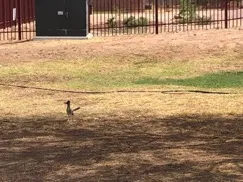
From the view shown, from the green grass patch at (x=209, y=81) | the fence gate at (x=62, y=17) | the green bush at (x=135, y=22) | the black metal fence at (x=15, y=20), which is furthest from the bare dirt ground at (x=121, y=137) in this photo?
the green bush at (x=135, y=22)

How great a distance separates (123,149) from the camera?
793cm

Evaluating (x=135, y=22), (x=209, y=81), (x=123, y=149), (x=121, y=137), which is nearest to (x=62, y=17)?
(x=135, y=22)

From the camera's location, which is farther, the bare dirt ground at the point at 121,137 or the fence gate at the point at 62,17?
the fence gate at the point at 62,17

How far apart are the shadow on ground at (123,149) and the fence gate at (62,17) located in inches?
422

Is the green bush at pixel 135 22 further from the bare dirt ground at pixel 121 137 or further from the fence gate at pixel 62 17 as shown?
the bare dirt ground at pixel 121 137

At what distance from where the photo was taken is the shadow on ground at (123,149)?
682 centimetres

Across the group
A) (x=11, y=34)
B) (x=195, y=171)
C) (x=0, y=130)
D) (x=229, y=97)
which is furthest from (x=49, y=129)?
(x=11, y=34)

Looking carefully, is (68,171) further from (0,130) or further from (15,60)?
(15,60)

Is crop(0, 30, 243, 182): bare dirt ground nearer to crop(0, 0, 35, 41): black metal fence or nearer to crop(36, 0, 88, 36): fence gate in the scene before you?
crop(36, 0, 88, 36): fence gate

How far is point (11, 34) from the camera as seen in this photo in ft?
74.2

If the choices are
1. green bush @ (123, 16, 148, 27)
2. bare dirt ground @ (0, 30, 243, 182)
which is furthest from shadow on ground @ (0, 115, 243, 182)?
green bush @ (123, 16, 148, 27)

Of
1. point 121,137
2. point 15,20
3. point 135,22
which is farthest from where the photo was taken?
point 135,22

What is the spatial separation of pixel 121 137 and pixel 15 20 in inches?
635

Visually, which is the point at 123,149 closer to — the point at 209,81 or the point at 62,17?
the point at 209,81
